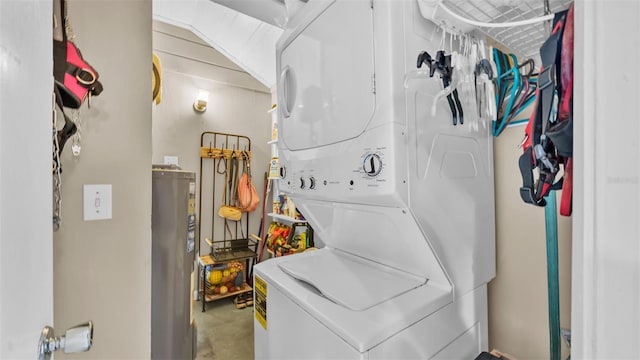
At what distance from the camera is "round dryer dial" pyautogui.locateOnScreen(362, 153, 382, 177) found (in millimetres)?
949

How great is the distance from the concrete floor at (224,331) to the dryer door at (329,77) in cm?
240

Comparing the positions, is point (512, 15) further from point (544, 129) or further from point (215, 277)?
point (215, 277)

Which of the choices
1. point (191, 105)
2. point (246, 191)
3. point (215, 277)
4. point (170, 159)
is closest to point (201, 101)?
point (191, 105)

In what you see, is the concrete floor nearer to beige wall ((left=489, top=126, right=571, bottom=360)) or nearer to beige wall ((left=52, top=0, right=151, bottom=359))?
beige wall ((left=52, top=0, right=151, bottom=359))

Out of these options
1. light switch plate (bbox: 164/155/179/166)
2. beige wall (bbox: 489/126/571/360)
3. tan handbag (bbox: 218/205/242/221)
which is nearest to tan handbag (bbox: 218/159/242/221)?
tan handbag (bbox: 218/205/242/221)

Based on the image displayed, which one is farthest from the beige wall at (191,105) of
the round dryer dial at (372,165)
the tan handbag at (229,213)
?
the round dryer dial at (372,165)

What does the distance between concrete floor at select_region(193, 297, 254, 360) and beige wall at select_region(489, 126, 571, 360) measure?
2296 mm

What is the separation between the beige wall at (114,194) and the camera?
125cm

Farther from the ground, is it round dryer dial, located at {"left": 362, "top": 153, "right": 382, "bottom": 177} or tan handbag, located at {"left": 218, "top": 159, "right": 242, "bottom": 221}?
round dryer dial, located at {"left": 362, "top": 153, "right": 382, "bottom": 177}
